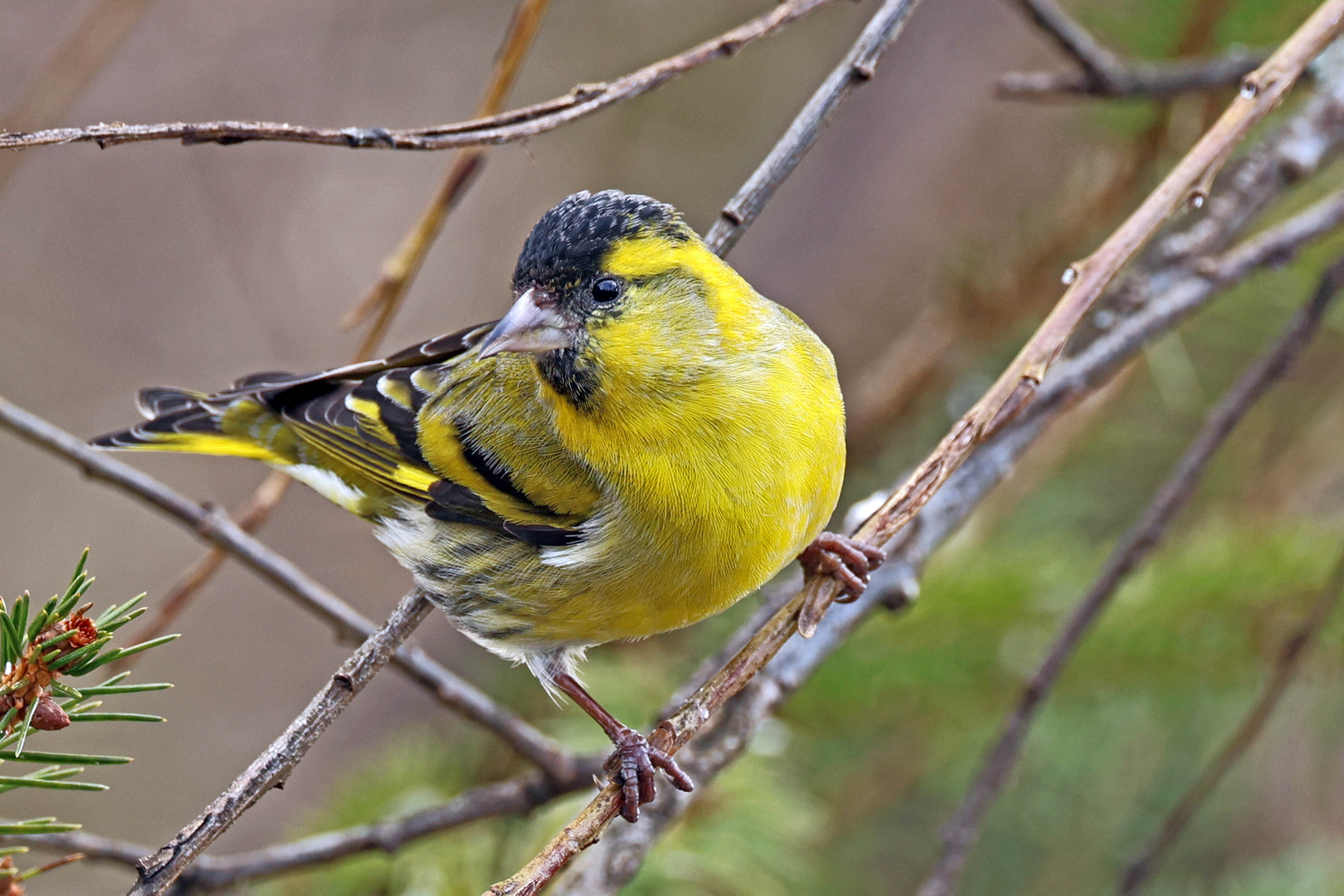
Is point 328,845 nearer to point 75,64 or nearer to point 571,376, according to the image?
point 571,376

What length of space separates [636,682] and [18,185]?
6914mm

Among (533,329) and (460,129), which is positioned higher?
(460,129)

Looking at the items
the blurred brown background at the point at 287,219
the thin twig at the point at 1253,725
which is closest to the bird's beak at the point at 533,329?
the thin twig at the point at 1253,725

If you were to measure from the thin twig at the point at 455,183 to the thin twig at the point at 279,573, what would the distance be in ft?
1.82

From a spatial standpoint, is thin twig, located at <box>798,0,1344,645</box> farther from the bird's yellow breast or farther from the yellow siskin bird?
the bird's yellow breast

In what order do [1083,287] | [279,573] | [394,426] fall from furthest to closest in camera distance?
[394,426], [279,573], [1083,287]

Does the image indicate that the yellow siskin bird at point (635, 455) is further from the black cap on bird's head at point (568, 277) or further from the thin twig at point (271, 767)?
the thin twig at point (271, 767)

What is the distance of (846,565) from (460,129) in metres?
1.12

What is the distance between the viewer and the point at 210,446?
11.0 feet

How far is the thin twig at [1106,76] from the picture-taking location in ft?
9.51

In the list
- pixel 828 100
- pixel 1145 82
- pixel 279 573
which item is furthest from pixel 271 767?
pixel 1145 82

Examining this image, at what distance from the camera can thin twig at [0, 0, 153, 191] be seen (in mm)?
2949

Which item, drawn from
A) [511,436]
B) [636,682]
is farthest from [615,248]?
[636,682]

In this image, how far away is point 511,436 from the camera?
2811mm
